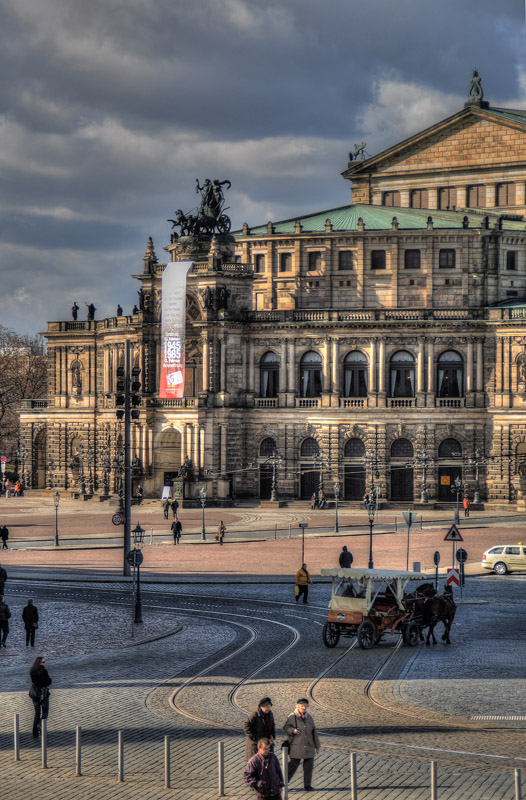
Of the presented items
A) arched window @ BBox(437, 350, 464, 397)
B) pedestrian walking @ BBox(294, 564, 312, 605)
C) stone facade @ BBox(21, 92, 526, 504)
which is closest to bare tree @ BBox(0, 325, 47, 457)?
stone facade @ BBox(21, 92, 526, 504)

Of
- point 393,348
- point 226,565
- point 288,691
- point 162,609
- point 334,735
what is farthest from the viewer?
point 393,348

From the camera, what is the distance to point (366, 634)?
3497 cm

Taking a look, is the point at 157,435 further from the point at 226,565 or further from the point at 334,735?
the point at 334,735

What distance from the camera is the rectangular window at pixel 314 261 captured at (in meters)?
102

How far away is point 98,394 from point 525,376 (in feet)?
130

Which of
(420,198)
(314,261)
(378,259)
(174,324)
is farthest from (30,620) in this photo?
(420,198)

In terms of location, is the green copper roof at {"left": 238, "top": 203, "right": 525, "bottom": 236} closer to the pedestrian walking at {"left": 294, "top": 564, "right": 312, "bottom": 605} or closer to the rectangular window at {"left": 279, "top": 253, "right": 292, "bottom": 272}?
the rectangular window at {"left": 279, "top": 253, "right": 292, "bottom": 272}

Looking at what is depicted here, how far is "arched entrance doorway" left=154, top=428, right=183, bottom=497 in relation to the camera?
99.0 m

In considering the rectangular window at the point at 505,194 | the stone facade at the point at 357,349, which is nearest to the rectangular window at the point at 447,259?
the stone facade at the point at 357,349

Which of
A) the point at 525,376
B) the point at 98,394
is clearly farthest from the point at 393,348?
the point at 98,394

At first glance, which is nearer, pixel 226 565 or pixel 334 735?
pixel 334 735

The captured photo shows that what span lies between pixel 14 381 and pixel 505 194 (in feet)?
190

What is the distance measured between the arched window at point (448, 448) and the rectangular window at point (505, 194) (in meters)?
23.8

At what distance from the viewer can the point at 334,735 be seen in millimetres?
24984
